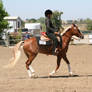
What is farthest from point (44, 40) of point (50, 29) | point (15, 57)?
point (15, 57)

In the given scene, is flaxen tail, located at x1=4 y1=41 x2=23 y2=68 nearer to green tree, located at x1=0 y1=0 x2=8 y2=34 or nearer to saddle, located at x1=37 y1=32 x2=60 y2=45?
saddle, located at x1=37 y1=32 x2=60 y2=45

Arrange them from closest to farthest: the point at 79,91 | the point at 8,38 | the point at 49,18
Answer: the point at 79,91 < the point at 49,18 < the point at 8,38

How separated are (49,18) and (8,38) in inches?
961

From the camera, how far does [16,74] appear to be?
1258 centimetres

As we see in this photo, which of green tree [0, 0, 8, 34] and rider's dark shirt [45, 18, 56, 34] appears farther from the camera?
green tree [0, 0, 8, 34]

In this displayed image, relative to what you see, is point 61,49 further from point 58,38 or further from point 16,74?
point 16,74

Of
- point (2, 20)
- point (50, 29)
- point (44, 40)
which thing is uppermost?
point (50, 29)

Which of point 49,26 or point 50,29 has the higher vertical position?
point 49,26

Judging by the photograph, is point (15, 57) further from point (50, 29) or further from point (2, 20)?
point (2, 20)

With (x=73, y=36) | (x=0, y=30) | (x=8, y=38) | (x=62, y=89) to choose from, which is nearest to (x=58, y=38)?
(x=73, y=36)

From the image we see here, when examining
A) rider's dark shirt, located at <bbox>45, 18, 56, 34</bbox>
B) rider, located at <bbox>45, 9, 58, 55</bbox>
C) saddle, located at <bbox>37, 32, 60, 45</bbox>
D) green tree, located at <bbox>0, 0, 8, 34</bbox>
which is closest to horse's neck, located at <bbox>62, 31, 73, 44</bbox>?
saddle, located at <bbox>37, 32, 60, 45</bbox>

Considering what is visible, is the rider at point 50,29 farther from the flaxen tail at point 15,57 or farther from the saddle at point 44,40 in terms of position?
the flaxen tail at point 15,57

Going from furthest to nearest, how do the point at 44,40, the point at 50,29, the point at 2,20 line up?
the point at 2,20 < the point at 44,40 < the point at 50,29

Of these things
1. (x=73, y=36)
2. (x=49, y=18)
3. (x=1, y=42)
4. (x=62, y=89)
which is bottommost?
(x=1, y=42)
